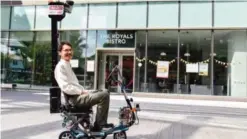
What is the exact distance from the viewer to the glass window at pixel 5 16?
21734 millimetres

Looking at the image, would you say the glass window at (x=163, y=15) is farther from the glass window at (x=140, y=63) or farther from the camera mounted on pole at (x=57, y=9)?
the camera mounted on pole at (x=57, y=9)

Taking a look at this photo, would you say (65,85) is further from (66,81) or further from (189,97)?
(189,97)

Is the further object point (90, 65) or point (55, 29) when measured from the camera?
point (90, 65)

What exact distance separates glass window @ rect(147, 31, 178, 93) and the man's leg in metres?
13.0

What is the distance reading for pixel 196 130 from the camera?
7.96m

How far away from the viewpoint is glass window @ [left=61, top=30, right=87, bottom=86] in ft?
66.0

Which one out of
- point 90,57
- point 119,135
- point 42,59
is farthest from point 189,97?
point 119,135

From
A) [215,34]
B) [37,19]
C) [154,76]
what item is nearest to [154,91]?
[154,76]

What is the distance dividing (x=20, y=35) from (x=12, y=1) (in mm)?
2278

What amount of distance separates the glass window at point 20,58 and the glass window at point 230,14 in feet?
36.1

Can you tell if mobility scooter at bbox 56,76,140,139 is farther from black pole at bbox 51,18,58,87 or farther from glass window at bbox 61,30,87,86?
glass window at bbox 61,30,87,86

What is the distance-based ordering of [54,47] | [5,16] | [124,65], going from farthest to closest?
[5,16] → [124,65] → [54,47]

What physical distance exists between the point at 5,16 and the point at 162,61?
10.4 metres

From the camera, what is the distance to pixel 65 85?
5.73m
